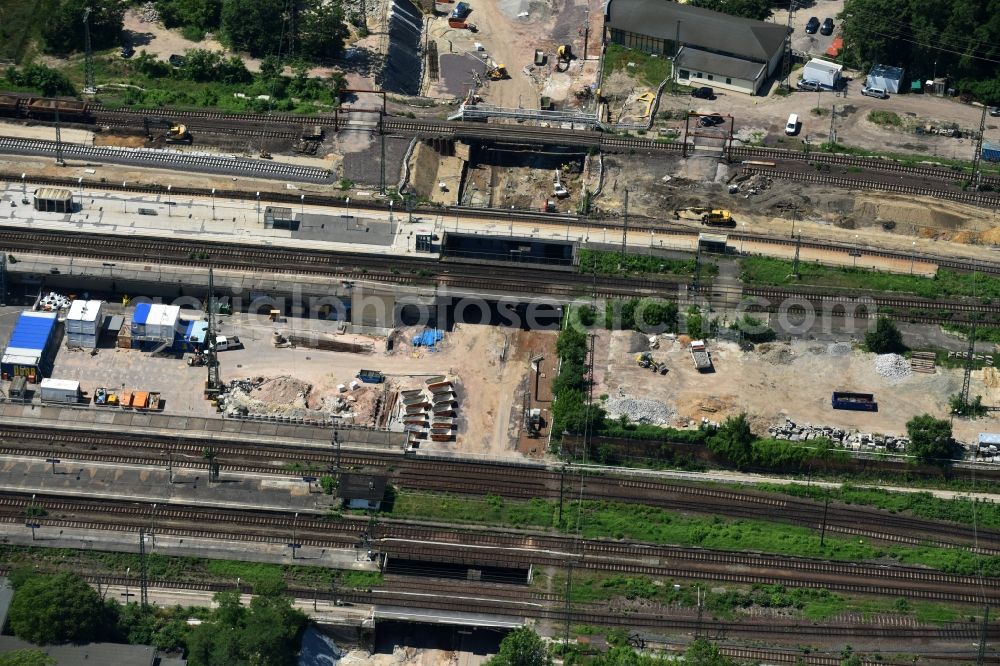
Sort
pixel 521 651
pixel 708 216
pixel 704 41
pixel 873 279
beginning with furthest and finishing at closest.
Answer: pixel 704 41
pixel 708 216
pixel 873 279
pixel 521 651

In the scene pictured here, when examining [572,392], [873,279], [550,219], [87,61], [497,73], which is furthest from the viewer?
[497,73]

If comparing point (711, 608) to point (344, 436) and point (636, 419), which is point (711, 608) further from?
point (344, 436)

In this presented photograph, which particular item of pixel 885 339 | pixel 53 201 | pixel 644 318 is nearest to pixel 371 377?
pixel 644 318

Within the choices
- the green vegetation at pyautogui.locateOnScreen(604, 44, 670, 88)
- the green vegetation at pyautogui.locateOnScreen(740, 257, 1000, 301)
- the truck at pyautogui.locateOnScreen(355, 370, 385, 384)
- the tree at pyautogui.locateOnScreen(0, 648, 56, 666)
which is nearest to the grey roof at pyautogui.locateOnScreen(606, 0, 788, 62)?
the green vegetation at pyautogui.locateOnScreen(604, 44, 670, 88)

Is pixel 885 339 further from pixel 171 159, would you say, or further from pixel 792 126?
pixel 171 159

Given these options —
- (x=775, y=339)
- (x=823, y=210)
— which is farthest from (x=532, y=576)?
(x=823, y=210)

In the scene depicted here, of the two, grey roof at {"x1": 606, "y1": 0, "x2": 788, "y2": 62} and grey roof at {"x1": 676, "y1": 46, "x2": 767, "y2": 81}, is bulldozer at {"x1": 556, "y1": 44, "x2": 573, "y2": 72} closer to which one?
grey roof at {"x1": 606, "y1": 0, "x2": 788, "y2": 62}

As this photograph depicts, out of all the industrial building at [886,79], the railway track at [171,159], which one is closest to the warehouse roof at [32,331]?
the railway track at [171,159]

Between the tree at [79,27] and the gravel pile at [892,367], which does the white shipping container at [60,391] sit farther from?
the gravel pile at [892,367]
